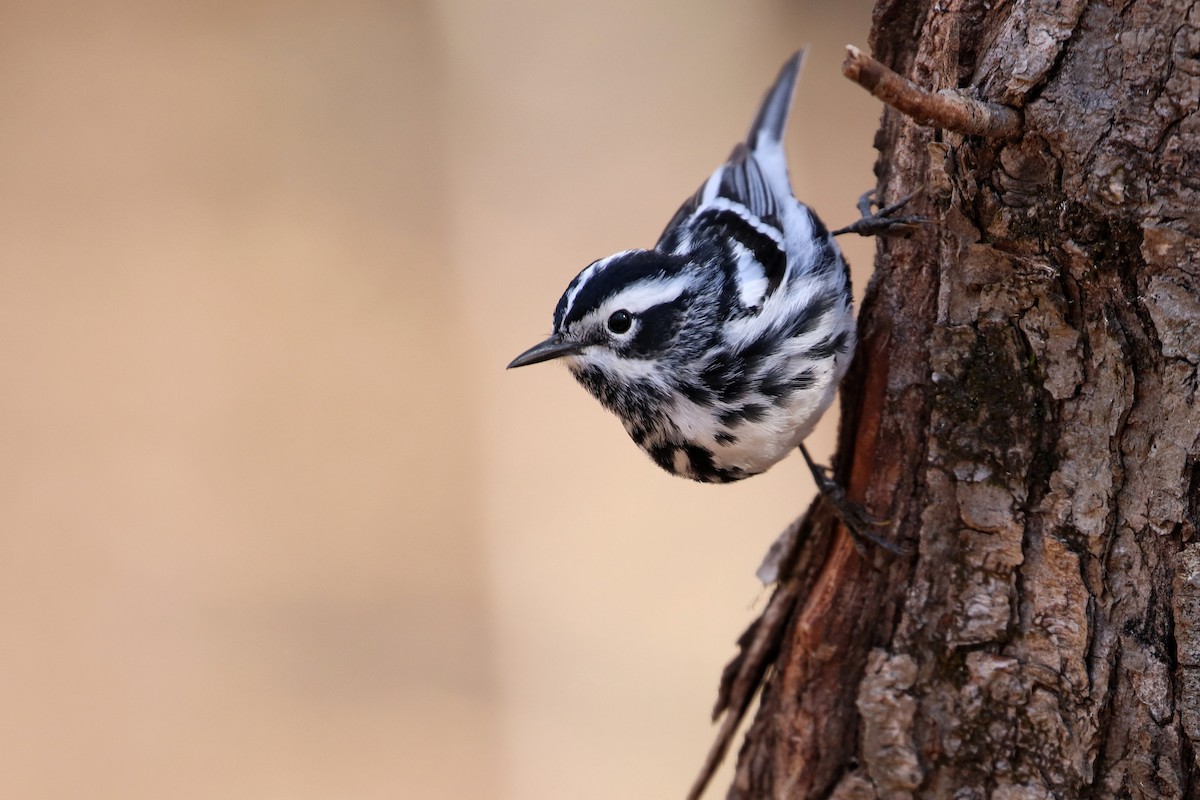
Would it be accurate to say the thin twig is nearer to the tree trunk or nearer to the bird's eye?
the tree trunk

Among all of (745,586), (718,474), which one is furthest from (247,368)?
(718,474)

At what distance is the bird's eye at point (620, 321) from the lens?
6.73 ft

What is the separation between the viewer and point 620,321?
2061mm

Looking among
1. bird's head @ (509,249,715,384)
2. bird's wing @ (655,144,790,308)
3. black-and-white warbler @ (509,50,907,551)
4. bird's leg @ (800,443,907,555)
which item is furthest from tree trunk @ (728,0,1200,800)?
bird's head @ (509,249,715,384)

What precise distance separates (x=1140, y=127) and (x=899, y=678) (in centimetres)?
107

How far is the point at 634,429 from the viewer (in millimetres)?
2135

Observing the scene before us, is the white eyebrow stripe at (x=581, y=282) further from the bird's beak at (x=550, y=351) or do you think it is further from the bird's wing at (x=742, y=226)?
the bird's wing at (x=742, y=226)

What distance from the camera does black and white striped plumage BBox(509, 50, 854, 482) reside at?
1991 mm

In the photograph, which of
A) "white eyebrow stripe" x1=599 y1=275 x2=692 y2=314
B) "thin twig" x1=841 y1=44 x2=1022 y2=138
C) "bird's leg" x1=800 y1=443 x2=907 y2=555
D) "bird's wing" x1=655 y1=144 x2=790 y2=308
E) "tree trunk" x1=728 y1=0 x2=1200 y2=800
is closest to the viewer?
"thin twig" x1=841 y1=44 x2=1022 y2=138

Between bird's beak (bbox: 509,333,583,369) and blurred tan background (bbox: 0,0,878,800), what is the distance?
7.17 ft

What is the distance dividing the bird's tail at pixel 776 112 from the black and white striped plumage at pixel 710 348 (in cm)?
83

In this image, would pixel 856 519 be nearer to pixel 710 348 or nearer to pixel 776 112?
pixel 710 348

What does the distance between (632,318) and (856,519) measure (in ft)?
2.03

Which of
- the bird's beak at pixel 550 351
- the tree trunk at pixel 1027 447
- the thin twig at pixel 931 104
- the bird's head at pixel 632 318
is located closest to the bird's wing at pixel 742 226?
the bird's head at pixel 632 318
